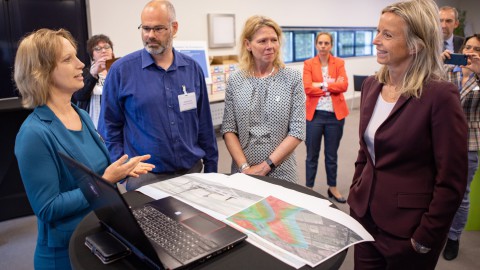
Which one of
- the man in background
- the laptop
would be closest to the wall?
the man in background

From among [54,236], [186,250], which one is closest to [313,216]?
[186,250]

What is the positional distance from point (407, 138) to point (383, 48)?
0.32 meters

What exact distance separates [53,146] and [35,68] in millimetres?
306

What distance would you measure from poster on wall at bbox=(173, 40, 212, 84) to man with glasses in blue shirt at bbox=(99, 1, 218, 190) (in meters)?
3.29

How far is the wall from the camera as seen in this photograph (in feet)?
14.7

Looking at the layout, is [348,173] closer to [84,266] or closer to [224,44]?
[224,44]

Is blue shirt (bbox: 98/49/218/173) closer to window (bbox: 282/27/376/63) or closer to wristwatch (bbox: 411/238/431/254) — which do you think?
wristwatch (bbox: 411/238/431/254)

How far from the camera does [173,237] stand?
0.99m

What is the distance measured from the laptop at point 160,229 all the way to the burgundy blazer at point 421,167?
24.1 inches

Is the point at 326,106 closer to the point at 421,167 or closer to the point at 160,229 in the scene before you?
the point at 421,167

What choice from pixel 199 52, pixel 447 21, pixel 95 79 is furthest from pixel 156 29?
pixel 199 52

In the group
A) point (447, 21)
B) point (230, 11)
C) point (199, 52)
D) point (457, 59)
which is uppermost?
point (230, 11)

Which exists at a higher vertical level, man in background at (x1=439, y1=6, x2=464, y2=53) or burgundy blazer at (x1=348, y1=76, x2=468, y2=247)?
man in background at (x1=439, y1=6, x2=464, y2=53)

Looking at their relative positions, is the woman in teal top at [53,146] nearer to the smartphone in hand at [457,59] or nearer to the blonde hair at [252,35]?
the blonde hair at [252,35]
